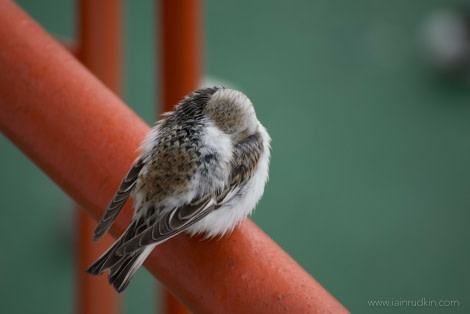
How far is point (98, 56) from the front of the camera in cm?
141

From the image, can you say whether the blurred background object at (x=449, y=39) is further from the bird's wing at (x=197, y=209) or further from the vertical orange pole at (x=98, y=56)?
the bird's wing at (x=197, y=209)

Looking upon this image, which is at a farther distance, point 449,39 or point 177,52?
point 449,39

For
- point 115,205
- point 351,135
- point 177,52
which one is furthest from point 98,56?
point 351,135

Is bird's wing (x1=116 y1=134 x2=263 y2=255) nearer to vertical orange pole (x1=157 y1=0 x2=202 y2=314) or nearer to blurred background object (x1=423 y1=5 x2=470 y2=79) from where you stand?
vertical orange pole (x1=157 y1=0 x2=202 y2=314)

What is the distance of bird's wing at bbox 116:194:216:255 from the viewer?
0.77 m

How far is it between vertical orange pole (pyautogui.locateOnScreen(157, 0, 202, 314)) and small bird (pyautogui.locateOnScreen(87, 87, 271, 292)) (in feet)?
0.63

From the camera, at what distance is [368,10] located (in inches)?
133

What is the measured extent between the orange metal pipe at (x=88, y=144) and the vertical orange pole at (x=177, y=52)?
0.38 metres

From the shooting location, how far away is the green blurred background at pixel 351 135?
3.17 meters

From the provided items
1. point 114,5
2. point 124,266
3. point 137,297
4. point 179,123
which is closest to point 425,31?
point 137,297

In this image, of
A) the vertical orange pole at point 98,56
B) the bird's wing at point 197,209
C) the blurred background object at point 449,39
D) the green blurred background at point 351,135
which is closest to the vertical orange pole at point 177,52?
the vertical orange pole at point 98,56

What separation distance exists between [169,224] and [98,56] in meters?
0.70

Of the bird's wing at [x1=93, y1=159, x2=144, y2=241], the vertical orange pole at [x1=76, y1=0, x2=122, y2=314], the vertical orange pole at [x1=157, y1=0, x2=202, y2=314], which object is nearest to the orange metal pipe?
the bird's wing at [x1=93, y1=159, x2=144, y2=241]

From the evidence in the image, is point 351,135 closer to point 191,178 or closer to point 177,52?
point 177,52
